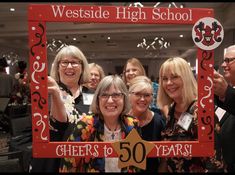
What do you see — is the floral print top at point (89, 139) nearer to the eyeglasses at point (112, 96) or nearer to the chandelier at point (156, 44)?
the eyeglasses at point (112, 96)

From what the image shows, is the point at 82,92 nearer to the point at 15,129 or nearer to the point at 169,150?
the point at 169,150

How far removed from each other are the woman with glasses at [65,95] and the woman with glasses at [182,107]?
362 mm

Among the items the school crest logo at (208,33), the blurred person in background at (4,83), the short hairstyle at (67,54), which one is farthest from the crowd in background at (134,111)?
the blurred person in background at (4,83)

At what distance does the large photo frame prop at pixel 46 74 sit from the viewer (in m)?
1.01

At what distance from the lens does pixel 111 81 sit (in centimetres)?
115

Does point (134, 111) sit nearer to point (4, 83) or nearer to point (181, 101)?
point (181, 101)

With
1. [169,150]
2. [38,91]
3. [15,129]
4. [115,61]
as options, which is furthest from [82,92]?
[15,129]

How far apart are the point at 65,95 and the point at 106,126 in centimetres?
31

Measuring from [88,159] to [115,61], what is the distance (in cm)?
53

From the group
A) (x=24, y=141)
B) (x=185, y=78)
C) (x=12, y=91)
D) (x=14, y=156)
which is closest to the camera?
(x=185, y=78)

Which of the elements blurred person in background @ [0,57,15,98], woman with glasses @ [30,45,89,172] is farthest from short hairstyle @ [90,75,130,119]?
blurred person in background @ [0,57,15,98]

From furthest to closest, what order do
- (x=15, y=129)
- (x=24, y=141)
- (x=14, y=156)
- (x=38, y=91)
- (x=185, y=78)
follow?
1. (x=15, y=129)
2. (x=24, y=141)
3. (x=14, y=156)
4. (x=185, y=78)
5. (x=38, y=91)

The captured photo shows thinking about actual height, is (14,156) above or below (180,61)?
below

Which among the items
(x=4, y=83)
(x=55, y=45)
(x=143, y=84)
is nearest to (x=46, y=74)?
(x=55, y=45)
